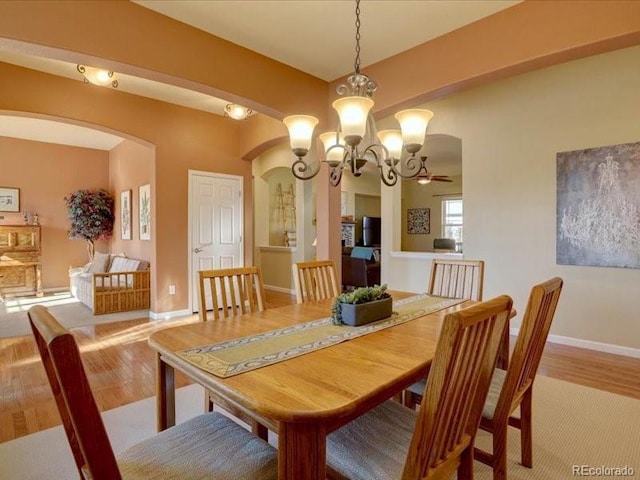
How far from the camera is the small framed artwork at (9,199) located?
6348 millimetres

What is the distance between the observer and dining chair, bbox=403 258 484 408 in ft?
8.39

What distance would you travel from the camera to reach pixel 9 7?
2.11 meters

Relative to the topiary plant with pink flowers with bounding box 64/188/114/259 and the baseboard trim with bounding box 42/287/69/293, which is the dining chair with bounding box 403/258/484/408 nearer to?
the topiary plant with pink flowers with bounding box 64/188/114/259

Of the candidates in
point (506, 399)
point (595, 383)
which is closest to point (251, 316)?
point (506, 399)

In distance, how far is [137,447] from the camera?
1.21 meters

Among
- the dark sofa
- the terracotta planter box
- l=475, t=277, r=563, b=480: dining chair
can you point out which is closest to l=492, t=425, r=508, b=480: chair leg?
l=475, t=277, r=563, b=480: dining chair

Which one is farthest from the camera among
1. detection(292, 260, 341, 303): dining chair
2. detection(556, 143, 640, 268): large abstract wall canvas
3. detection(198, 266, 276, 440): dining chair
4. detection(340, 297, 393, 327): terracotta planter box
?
detection(556, 143, 640, 268): large abstract wall canvas

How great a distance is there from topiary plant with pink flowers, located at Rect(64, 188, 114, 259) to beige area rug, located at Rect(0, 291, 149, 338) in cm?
121

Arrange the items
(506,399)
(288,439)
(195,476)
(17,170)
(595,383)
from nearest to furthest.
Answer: (288,439) < (195,476) < (506,399) < (595,383) < (17,170)

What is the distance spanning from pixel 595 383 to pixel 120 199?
714cm

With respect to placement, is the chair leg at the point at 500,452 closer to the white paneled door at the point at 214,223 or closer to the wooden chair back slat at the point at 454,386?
the wooden chair back slat at the point at 454,386

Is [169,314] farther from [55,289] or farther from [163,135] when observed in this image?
[55,289]

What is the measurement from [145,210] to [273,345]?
4.68m

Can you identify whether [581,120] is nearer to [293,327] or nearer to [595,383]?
[595,383]
